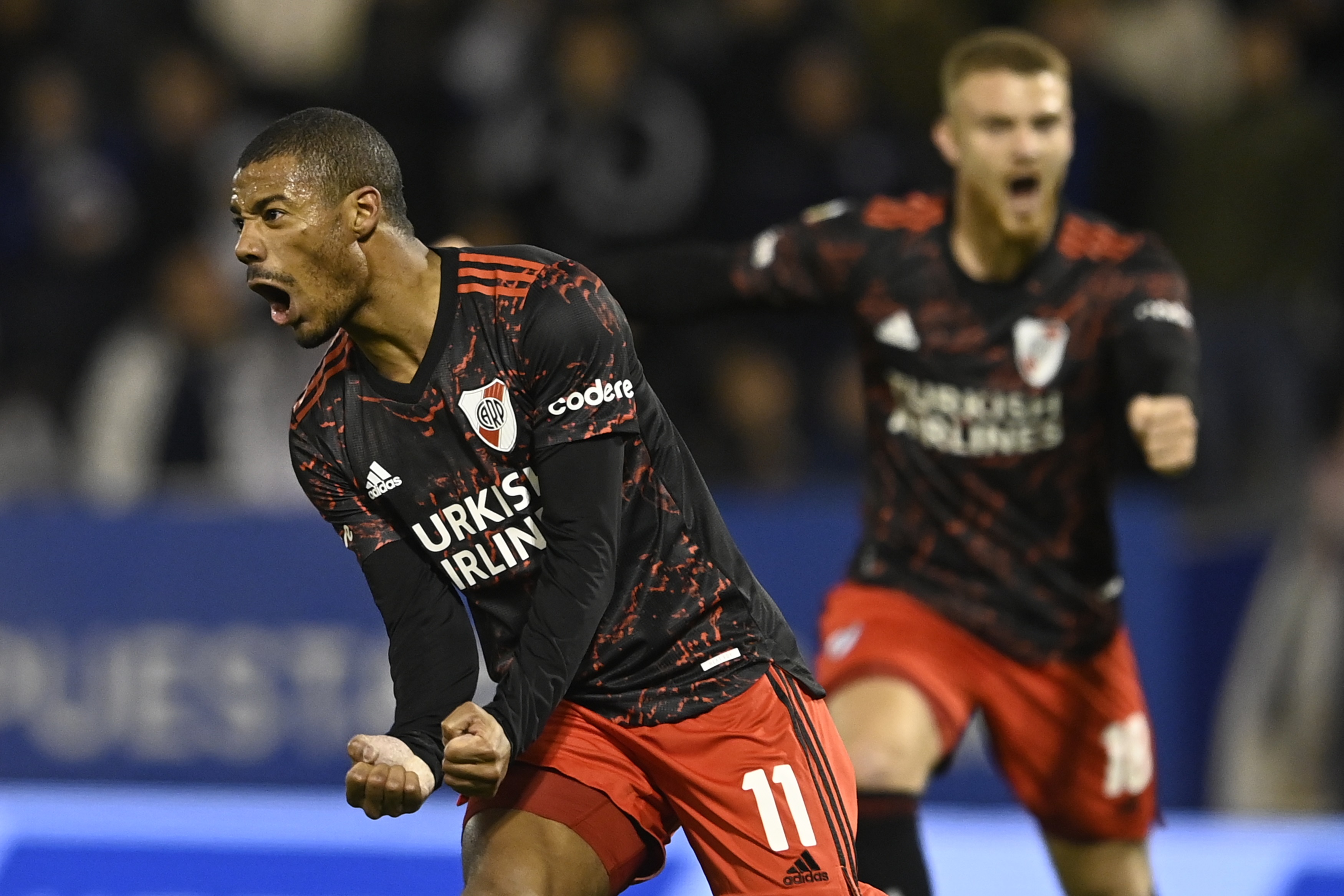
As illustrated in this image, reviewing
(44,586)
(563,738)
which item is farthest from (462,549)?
(44,586)

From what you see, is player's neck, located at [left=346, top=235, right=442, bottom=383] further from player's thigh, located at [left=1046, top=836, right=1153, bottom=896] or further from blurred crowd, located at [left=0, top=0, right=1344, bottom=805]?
blurred crowd, located at [left=0, top=0, right=1344, bottom=805]

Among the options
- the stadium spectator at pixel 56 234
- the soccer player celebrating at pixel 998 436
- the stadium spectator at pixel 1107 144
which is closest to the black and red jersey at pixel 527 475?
the soccer player celebrating at pixel 998 436

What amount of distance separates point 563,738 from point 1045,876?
243 centimetres

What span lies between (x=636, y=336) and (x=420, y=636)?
3.73 m

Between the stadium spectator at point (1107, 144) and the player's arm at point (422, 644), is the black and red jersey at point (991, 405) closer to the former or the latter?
the player's arm at point (422, 644)

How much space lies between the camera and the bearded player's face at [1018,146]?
174 inches

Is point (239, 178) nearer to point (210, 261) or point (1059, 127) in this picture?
point (1059, 127)

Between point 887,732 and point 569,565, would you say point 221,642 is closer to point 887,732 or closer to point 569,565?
point 887,732

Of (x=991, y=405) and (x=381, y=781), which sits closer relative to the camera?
(x=381, y=781)

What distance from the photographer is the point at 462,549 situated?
324cm

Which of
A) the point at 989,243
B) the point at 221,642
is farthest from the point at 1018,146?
the point at 221,642

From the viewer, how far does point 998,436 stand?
4.49 m

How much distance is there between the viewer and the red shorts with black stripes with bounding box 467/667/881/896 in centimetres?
331

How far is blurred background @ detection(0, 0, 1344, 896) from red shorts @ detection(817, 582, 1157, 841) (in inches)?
29.2
